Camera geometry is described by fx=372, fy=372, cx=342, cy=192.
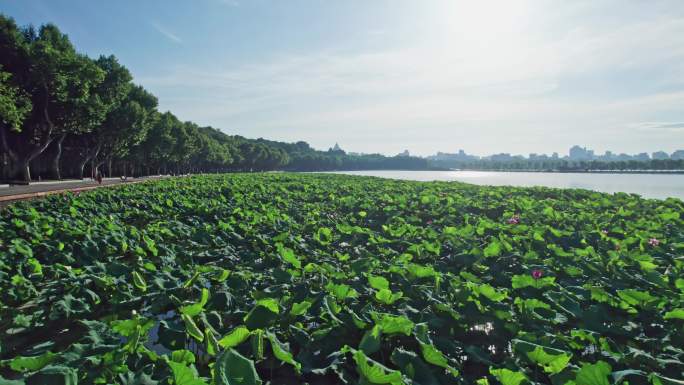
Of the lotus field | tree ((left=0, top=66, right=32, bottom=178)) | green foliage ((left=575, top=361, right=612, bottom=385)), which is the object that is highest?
tree ((left=0, top=66, right=32, bottom=178))

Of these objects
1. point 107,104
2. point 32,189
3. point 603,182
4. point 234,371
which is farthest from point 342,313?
point 603,182

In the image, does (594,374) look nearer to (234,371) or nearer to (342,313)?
(342,313)

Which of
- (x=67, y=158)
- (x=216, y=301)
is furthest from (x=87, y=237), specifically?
(x=67, y=158)

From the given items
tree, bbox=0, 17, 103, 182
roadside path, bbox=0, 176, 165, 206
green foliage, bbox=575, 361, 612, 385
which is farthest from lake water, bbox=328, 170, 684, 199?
tree, bbox=0, 17, 103, 182

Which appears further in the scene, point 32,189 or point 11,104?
point 32,189

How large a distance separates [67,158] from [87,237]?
62.1 meters

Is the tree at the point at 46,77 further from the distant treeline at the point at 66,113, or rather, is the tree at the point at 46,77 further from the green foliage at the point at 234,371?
the green foliage at the point at 234,371

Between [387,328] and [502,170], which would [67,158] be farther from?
[502,170]

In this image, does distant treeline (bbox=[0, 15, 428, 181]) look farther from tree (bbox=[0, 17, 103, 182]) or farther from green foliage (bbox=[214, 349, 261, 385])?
green foliage (bbox=[214, 349, 261, 385])

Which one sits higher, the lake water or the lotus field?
the lotus field

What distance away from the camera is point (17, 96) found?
3108cm

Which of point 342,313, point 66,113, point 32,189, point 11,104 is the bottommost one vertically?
point 32,189

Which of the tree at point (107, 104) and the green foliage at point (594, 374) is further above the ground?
A: the tree at point (107, 104)

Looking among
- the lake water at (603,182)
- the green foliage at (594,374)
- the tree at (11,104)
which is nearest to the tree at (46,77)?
the tree at (11,104)
